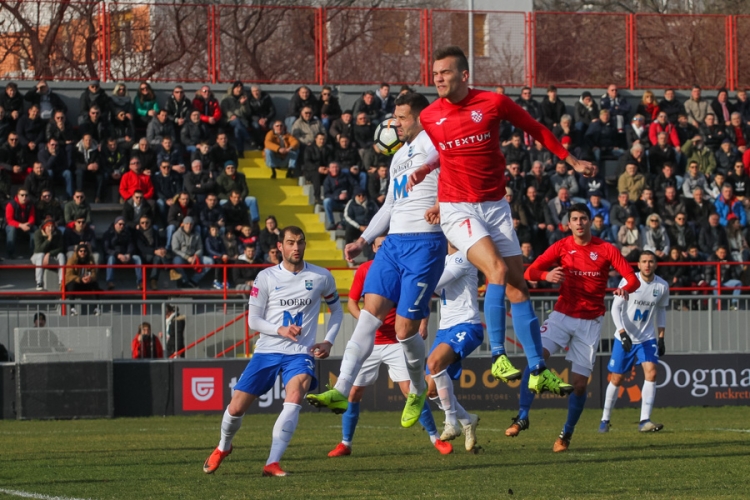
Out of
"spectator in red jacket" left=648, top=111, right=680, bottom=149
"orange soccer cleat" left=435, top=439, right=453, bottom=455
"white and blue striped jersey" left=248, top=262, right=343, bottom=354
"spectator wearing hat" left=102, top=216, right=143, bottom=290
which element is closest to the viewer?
"white and blue striped jersey" left=248, top=262, right=343, bottom=354

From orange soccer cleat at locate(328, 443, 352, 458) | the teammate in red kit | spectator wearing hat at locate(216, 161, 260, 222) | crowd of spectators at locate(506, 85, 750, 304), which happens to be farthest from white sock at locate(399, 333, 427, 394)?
spectator wearing hat at locate(216, 161, 260, 222)

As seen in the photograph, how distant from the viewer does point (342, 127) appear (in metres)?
24.0

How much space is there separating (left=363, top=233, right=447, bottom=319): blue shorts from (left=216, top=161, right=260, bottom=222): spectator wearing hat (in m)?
13.5

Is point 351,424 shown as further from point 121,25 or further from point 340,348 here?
point 121,25

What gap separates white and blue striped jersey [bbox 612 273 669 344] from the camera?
14930 mm

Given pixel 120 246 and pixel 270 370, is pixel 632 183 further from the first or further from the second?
pixel 270 370

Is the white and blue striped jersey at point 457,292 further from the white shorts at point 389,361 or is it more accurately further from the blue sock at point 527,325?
the blue sock at point 527,325

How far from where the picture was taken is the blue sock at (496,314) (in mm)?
8484

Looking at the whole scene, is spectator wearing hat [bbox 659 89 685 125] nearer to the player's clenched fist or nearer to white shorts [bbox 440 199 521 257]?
the player's clenched fist

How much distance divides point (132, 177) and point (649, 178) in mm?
10574

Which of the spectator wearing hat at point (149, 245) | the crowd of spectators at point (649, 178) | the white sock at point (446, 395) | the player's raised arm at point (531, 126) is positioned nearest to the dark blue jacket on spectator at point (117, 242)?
the spectator wearing hat at point (149, 245)

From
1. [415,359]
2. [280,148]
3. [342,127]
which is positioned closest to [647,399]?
[415,359]

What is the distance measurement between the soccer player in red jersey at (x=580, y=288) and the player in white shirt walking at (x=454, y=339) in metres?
0.93

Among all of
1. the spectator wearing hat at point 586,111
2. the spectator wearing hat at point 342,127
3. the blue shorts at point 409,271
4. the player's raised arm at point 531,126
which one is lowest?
the blue shorts at point 409,271
